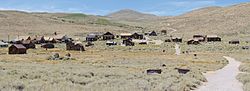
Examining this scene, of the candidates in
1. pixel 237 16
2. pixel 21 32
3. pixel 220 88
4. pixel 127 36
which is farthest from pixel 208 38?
pixel 220 88

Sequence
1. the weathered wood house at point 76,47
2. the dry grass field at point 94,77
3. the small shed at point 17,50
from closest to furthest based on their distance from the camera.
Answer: the dry grass field at point 94,77 < the small shed at point 17,50 < the weathered wood house at point 76,47

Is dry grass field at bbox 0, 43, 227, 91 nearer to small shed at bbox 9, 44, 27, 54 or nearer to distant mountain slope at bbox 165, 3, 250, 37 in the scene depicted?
small shed at bbox 9, 44, 27, 54

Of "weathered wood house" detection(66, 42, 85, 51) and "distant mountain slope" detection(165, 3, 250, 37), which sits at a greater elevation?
"distant mountain slope" detection(165, 3, 250, 37)

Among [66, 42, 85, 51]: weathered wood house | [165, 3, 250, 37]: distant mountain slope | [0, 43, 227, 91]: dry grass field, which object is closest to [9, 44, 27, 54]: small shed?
[66, 42, 85, 51]: weathered wood house

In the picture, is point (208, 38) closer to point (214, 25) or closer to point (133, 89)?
point (214, 25)

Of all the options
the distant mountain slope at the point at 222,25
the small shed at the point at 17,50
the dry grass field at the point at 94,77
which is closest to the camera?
the dry grass field at the point at 94,77

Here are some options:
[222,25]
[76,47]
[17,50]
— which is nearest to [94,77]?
[17,50]

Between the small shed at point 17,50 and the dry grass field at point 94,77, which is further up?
the dry grass field at point 94,77

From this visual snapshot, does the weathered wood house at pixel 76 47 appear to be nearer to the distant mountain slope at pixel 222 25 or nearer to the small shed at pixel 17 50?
the small shed at pixel 17 50

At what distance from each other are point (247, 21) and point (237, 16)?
1853 centimetres

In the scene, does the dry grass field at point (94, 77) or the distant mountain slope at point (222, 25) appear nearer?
the dry grass field at point (94, 77)

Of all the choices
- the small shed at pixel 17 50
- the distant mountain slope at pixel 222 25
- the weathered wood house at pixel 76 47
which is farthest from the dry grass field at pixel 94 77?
the distant mountain slope at pixel 222 25

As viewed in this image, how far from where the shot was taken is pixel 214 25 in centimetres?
16562

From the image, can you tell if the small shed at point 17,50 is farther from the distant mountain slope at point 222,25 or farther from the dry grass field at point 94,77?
the distant mountain slope at point 222,25
